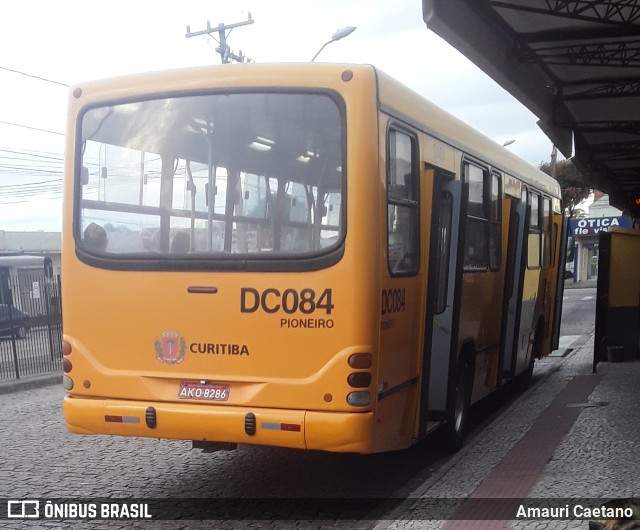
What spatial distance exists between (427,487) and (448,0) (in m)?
5.69

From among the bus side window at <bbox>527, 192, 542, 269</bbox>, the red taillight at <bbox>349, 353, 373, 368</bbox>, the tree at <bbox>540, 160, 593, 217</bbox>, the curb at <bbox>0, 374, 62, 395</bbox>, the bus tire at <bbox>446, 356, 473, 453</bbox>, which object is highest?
the tree at <bbox>540, 160, 593, 217</bbox>

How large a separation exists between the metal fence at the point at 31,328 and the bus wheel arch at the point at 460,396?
32.2ft

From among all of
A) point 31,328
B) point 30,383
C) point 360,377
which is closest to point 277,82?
point 360,377

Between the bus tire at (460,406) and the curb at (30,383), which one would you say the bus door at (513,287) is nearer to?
the bus tire at (460,406)

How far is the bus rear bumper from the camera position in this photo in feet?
20.0

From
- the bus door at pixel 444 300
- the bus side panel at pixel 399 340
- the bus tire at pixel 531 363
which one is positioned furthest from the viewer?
the bus tire at pixel 531 363

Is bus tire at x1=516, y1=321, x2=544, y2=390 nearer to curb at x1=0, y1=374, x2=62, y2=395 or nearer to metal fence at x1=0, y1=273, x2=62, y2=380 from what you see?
curb at x1=0, y1=374, x2=62, y2=395

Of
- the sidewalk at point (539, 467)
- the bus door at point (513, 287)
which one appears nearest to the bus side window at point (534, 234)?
the bus door at point (513, 287)

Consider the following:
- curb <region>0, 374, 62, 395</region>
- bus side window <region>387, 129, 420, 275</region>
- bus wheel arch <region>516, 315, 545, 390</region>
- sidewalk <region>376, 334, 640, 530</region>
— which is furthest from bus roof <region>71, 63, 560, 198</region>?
Answer: curb <region>0, 374, 62, 395</region>

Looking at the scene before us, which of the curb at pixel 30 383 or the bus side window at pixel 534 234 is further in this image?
the curb at pixel 30 383

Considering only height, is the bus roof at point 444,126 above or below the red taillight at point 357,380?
above

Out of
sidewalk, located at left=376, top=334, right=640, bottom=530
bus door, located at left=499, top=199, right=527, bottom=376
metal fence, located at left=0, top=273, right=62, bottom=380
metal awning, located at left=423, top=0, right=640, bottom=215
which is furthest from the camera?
metal fence, located at left=0, top=273, right=62, bottom=380

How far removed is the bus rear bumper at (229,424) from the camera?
611cm

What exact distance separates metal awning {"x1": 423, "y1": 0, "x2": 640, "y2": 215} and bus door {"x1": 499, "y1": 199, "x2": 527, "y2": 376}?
2282mm
